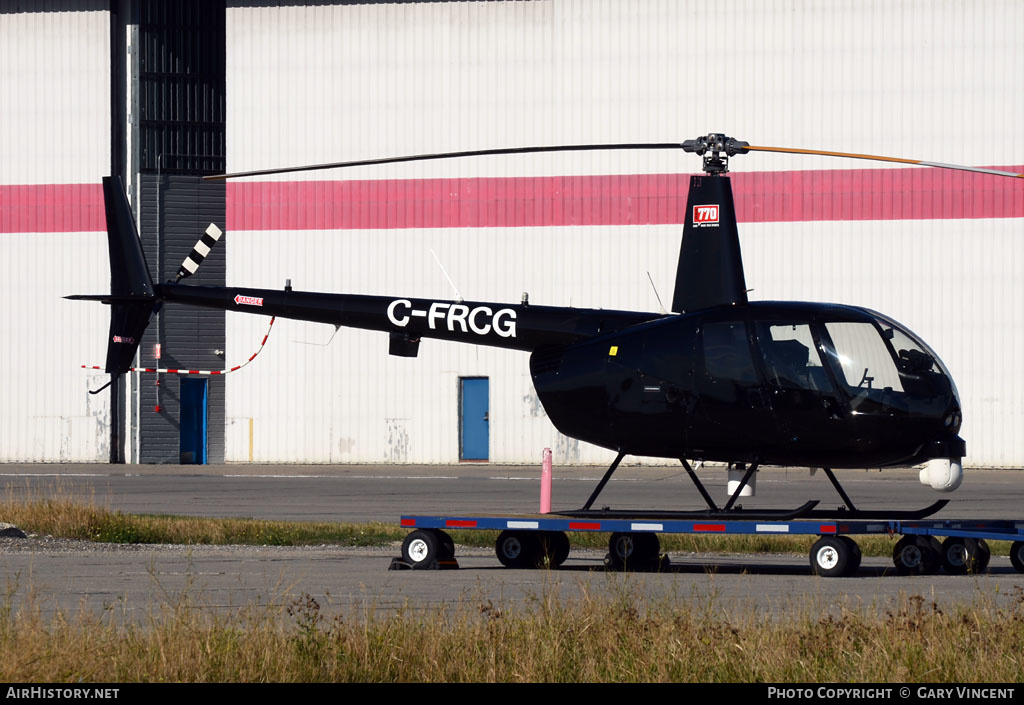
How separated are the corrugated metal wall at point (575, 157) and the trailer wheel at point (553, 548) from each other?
19861mm

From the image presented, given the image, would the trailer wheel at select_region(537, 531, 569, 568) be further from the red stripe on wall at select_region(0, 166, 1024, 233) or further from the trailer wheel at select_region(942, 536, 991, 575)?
the red stripe on wall at select_region(0, 166, 1024, 233)

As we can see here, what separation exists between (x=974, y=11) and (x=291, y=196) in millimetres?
18629

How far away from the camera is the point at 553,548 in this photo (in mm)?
14742

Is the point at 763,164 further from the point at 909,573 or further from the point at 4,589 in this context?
the point at 4,589

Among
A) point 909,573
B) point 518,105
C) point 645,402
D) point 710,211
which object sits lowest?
point 909,573

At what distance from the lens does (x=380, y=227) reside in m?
35.6

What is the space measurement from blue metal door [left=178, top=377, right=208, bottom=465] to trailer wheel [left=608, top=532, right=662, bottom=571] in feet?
82.2

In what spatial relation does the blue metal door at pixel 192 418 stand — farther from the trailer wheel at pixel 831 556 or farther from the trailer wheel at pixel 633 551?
the trailer wheel at pixel 831 556

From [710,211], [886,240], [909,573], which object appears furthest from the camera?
[886,240]

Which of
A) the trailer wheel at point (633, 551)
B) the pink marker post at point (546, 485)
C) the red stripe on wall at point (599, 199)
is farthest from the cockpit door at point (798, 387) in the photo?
the red stripe on wall at point (599, 199)

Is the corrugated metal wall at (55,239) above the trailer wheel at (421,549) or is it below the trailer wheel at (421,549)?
above

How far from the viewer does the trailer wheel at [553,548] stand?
14.6m
